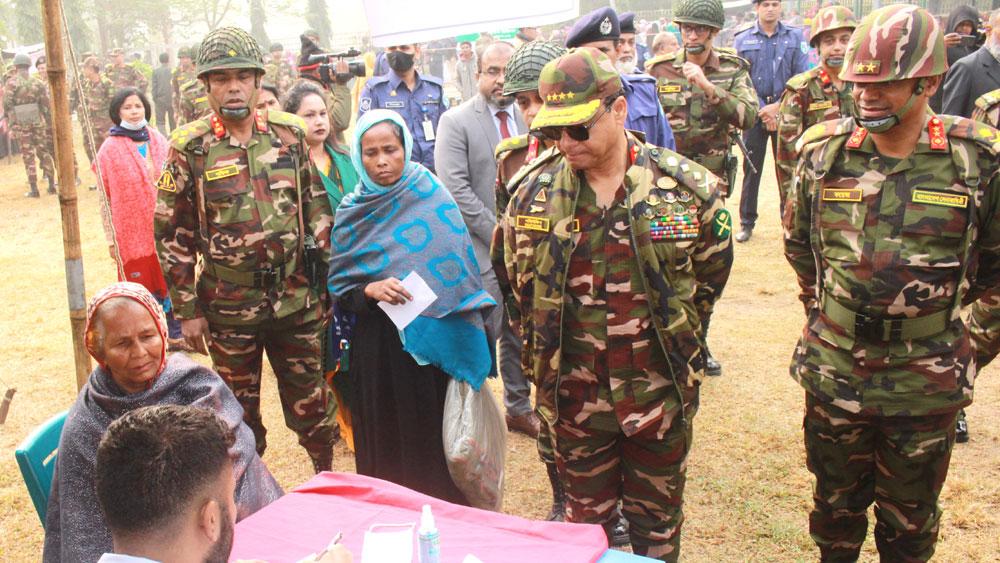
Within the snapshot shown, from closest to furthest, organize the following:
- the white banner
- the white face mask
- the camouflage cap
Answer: the camouflage cap, the white banner, the white face mask

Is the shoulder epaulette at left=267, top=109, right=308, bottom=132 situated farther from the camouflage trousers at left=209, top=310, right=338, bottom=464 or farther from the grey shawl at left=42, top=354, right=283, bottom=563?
the grey shawl at left=42, top=354, right=283, bottom=563

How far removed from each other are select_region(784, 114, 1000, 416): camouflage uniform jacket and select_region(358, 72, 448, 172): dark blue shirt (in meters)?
4.06

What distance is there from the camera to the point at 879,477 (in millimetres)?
3062

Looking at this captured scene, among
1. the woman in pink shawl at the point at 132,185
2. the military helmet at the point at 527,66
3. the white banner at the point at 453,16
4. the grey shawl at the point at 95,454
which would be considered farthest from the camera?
the woman in pink shawl at the point at 132,185

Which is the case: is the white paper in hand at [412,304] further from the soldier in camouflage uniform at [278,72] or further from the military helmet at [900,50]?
the soldier in camouflage uniform at [278,72]

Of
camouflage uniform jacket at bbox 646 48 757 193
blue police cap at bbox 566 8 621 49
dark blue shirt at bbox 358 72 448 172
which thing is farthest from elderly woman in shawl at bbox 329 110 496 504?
dark blue shirt at bbox 358 72 448 172

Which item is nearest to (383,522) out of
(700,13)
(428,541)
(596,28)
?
(428,541)

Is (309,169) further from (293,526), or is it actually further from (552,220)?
(293,526)

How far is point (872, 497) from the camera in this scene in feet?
10.5

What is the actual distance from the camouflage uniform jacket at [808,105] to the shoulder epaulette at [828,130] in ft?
8.44

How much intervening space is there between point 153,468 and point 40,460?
50.8 inches

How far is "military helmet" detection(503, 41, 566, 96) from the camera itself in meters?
3.69

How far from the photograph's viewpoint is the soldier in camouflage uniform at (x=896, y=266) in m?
2.74

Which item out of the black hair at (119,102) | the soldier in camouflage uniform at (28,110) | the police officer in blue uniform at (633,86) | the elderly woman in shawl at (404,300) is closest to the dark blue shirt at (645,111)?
the police officer in blue uniform at (633,86)
